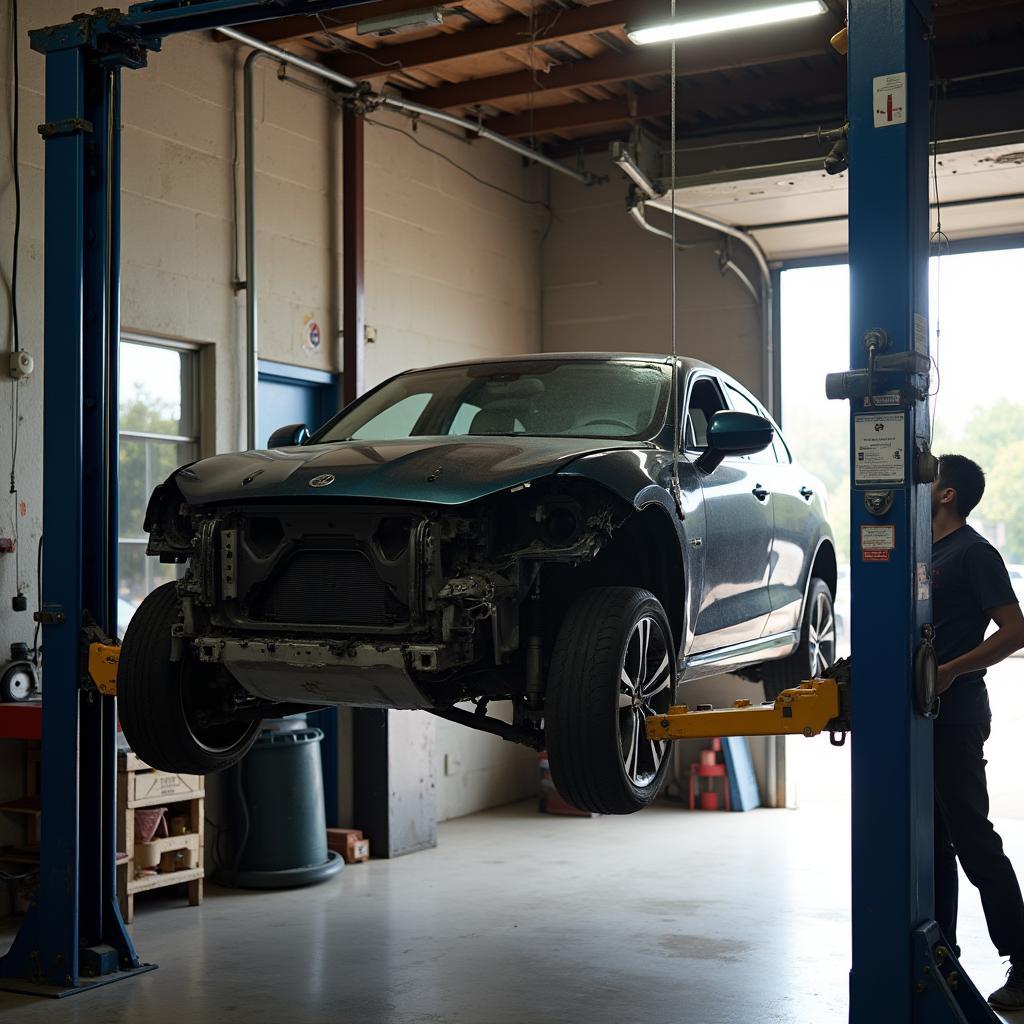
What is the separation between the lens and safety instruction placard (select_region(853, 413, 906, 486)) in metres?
4.09

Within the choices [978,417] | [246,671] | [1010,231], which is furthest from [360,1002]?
[1010,231]

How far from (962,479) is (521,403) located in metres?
1.81

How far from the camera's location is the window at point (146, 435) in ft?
24.5

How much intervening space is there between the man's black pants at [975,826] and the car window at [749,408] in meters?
1.38

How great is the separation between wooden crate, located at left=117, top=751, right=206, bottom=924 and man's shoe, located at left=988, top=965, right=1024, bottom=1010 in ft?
12.4

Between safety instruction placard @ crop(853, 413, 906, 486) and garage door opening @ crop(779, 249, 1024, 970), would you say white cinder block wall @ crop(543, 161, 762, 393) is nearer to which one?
garage door opening @ crop(779, 249, 1024, 970)

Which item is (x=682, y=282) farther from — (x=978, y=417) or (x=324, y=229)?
(x=324, y=229)

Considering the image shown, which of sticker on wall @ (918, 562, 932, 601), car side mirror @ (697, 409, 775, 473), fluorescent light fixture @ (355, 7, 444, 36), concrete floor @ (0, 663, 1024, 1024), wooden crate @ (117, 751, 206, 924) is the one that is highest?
fluorescent light fixture @ (355, 7, 444, 36)

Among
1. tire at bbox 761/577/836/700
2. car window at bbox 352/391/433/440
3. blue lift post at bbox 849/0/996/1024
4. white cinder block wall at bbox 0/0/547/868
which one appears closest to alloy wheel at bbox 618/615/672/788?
blue lift post at bbox 849/0/996/1024

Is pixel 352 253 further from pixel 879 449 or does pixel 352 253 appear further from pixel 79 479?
pixel 879 449

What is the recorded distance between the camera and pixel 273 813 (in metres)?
7.70

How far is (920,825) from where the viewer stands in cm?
416

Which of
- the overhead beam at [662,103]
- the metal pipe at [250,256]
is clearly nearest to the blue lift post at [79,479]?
the metal pipe at [250,256]

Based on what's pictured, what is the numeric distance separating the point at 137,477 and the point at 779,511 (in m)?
3.57
